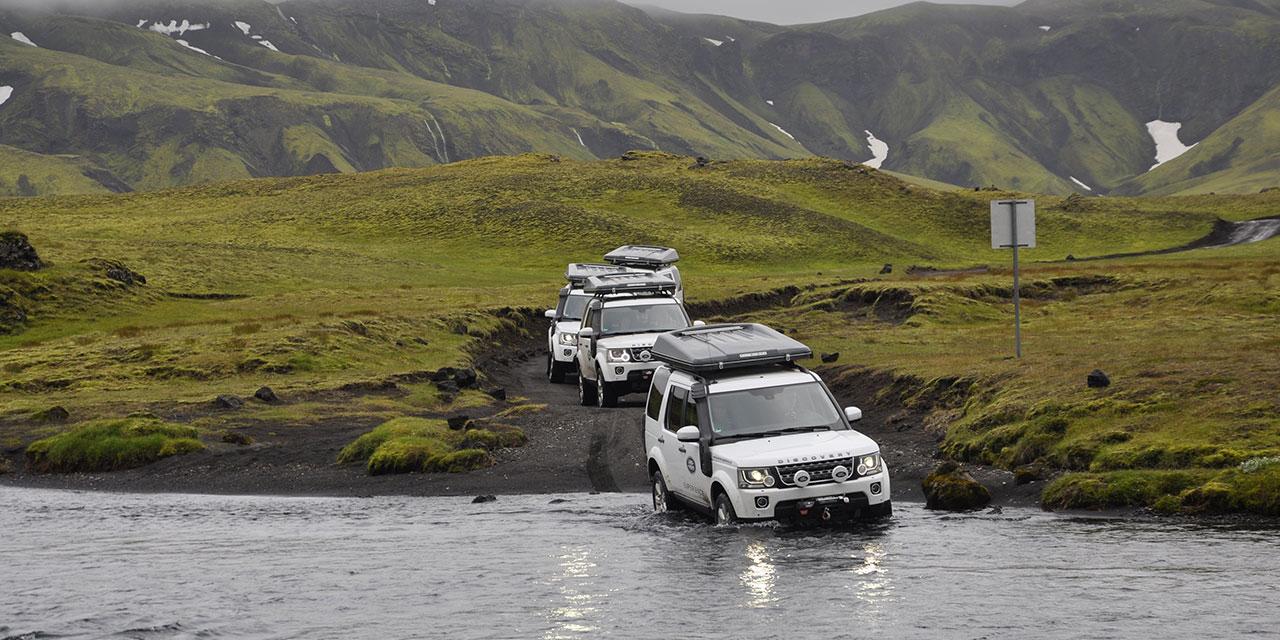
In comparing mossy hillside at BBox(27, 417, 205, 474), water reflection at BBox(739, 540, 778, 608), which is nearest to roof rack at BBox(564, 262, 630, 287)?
mossy hillside at BBox(27, 417, 205, 474)

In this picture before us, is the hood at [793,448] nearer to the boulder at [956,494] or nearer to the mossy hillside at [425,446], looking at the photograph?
the boulder at [956,494]

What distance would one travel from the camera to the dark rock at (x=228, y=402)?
33562 millimetres

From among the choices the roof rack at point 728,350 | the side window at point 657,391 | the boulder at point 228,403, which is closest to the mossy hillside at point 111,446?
the boulder at point 228,403

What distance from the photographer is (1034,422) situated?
77.9 feet

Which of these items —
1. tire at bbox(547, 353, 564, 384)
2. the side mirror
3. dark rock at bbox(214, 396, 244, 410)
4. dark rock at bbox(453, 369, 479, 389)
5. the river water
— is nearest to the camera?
the river water

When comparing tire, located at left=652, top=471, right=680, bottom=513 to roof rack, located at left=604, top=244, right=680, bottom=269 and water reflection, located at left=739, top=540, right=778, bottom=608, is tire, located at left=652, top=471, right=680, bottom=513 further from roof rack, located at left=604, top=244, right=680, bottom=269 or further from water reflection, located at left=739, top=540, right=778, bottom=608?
roof rack, located at left=604, top=244, right=680, bottom=269

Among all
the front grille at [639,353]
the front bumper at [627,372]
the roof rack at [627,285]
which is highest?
the roof rack at [627,285]

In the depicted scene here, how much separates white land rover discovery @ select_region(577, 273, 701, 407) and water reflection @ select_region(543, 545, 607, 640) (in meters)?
14.5

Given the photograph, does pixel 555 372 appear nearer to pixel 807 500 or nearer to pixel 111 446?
pixel 111 446

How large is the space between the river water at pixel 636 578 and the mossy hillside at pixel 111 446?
7.30 meters

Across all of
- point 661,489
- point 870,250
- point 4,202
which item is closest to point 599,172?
point 870,250

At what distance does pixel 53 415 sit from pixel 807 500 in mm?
23299

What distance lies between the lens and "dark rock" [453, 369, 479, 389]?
38.2m

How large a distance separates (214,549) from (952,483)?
438 inches
